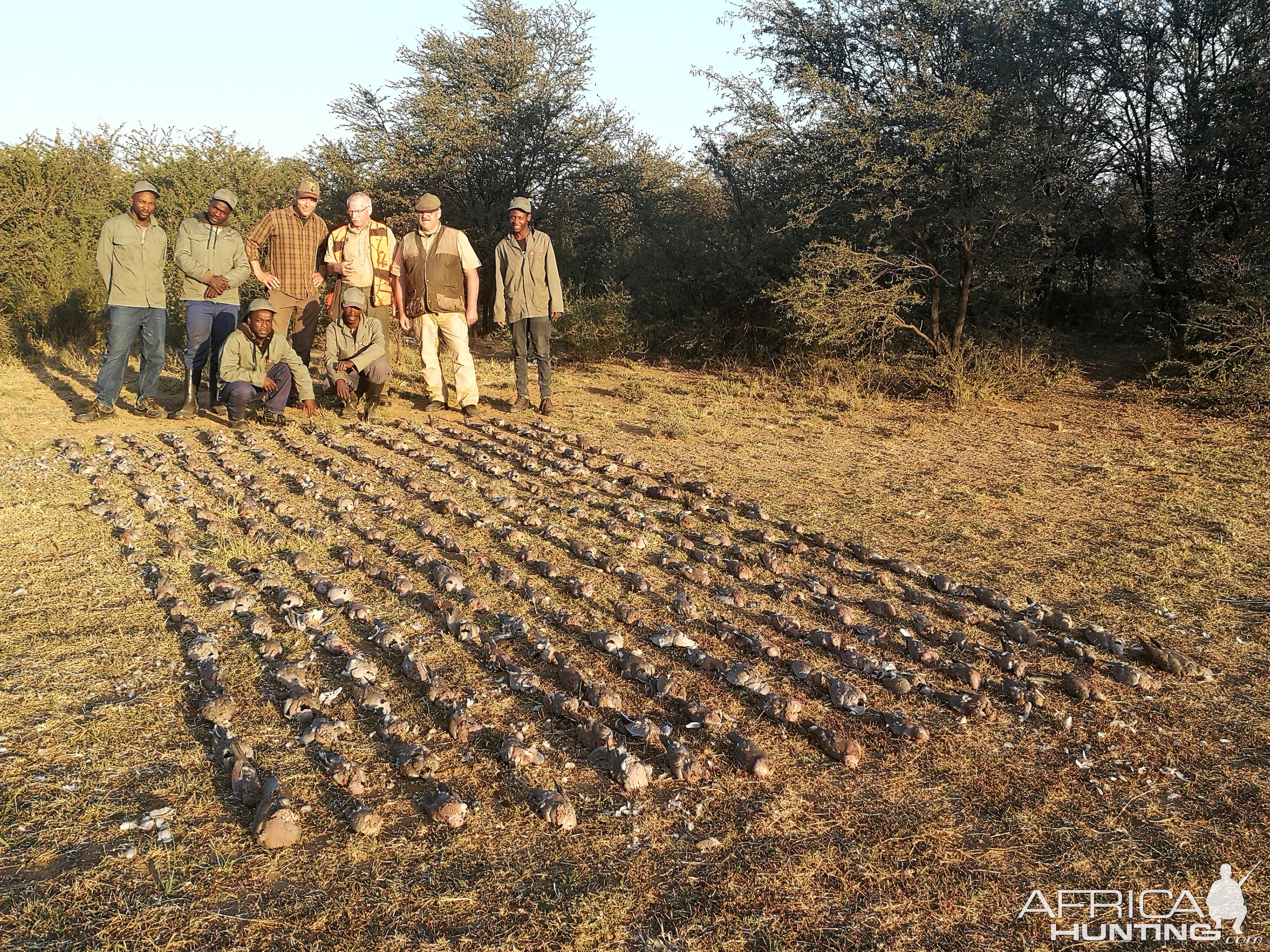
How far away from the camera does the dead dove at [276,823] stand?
9.67 feet

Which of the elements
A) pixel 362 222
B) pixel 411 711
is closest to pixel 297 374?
pixel 362 222

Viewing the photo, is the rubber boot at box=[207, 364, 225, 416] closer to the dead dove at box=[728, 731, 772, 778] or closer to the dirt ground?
the dirt ground

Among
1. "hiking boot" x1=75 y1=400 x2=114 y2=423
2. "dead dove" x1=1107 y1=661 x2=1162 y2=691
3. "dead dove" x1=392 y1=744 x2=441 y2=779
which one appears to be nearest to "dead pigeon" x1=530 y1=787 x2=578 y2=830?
"dead dove" x1=392 y1=744 x2=441 y2=779

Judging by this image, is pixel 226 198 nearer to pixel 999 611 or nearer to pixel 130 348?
pixel 130 348

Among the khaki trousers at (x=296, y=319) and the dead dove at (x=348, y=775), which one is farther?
the khaki trousers at (x=296, y=319)

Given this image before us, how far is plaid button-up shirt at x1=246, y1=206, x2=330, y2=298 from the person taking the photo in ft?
28.7

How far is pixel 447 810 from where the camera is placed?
309 cm

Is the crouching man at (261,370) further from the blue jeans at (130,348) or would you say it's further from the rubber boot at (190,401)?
the blue jeans at (130,348)

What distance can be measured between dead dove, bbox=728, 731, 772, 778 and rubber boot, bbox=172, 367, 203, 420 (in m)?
7.53

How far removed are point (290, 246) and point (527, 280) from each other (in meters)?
2.27

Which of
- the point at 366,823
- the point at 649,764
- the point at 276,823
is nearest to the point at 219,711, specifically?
the point at 276,823

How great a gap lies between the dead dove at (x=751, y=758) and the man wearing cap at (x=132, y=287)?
290 inches

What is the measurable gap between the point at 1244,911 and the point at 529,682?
264 centimetres

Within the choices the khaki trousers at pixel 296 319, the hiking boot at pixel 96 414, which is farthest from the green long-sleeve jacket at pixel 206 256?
the hiking boot at pixel 96 414
